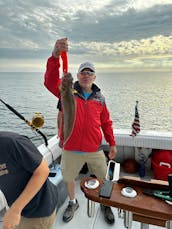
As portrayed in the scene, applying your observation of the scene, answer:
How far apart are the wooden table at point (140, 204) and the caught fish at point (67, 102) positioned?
41 cm

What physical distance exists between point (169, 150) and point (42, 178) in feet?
7.30

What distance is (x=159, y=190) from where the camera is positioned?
115cm

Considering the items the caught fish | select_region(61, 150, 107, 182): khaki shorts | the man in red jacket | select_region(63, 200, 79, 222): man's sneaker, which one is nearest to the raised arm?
the man in red jacket

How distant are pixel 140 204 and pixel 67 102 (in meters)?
0.74

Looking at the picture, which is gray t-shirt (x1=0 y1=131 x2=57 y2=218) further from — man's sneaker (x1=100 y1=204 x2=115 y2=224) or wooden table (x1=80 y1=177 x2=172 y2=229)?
man's sneaker (x1=100 y1=204 x2=115 y2=224)

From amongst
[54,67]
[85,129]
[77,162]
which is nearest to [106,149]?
[77,162]

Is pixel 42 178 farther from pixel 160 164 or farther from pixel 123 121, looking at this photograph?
pixel 123 121

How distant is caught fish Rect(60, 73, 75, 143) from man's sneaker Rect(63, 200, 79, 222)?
3.75 feet

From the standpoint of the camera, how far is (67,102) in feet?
4.21

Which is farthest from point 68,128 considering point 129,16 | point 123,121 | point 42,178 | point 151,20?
point 151,20

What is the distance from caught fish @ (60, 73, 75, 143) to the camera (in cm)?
125

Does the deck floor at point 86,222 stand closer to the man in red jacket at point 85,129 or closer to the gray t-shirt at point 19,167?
the man in red jacket at point 85,129

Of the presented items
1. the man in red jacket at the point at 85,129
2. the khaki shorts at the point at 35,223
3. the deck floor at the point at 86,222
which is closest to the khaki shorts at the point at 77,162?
the man in red jacket at the point at 85,129

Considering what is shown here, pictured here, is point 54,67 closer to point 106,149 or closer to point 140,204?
point 140,204
